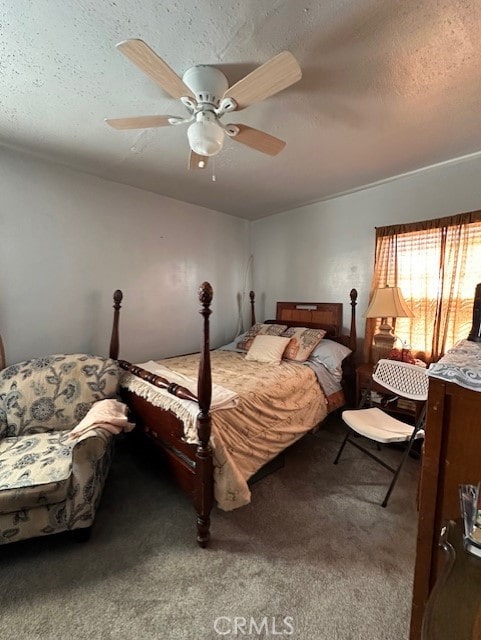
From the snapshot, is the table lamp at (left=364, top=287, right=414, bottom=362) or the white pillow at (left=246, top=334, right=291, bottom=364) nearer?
the table lamp at (left=364, top=287, right=414, bottom=362)

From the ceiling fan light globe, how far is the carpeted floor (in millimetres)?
2077

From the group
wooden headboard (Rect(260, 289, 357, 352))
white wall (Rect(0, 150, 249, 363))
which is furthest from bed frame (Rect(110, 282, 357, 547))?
wooden headboard (Rect(260, 289, 357, 352))

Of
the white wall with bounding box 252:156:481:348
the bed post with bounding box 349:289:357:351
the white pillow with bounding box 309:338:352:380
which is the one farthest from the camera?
the bed post with bounding box 349:289:357:351

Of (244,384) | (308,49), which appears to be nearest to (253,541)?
(244,384)

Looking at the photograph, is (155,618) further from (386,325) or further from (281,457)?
(386,325)

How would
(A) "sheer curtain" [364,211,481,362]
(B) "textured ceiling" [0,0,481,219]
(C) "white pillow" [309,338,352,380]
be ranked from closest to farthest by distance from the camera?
(B) "textured ceiling" [0,0,481,219], (A) "sheer curtain" [364,211,481,362], (C) "white pillow" [309,338,352,380]

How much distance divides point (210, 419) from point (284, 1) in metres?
1.80

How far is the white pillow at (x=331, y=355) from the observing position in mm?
2625

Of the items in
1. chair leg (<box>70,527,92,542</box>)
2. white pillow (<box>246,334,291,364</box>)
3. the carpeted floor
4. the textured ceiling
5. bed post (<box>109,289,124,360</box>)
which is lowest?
the carpeted floor

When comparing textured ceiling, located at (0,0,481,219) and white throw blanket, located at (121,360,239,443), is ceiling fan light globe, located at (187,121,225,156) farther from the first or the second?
white throw blanket, located at (121,360,239,443)

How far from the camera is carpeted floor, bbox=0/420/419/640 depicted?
1.17 metres

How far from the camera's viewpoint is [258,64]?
1.34 metres

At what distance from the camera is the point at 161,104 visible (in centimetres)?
159

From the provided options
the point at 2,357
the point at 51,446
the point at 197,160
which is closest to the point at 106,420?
the point at 51,446
